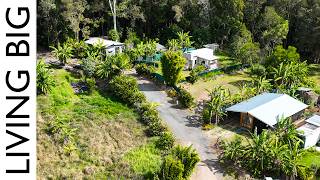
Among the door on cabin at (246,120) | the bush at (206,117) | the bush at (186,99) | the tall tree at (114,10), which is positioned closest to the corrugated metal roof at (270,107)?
the door on cabin at (246,120)

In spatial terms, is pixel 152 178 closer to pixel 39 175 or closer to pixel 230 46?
pixel 39 175

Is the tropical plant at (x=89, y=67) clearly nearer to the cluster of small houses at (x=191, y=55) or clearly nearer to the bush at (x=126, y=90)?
the bush at (x=126, y=90)

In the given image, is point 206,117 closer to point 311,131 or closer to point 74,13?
point 311,131

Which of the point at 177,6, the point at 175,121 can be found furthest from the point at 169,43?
the point at 175,121

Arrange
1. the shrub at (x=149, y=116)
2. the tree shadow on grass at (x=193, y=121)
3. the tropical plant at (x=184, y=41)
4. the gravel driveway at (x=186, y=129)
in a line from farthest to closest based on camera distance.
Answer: the tropical plant at (x=184, y=41)
the tree shadow on grass at (x=193, y=121)
the shrub at (x=149, y=116)
the gravel driveway at (x=186, y=129)

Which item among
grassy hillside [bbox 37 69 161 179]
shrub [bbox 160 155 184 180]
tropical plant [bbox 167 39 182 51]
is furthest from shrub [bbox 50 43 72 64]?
shrub [bbox 160 155 184 180]

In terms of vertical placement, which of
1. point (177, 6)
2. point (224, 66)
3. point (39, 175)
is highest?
point (177, 6)

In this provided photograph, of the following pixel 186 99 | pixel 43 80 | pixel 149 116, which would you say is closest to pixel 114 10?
pixel 43 80
